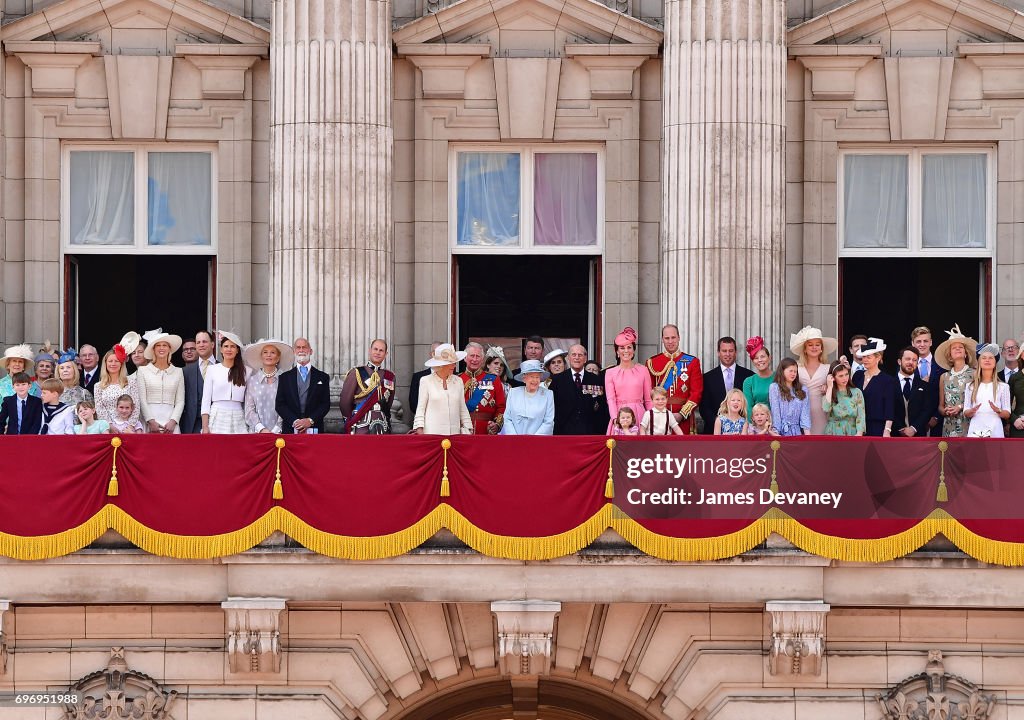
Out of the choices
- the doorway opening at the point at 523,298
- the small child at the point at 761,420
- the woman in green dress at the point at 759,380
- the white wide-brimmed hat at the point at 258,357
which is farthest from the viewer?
the doorway opening at the point at 523,298

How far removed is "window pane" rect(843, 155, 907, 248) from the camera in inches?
1105

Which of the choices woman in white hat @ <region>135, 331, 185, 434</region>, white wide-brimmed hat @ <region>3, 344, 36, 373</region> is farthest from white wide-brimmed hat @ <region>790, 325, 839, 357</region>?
white wide-brimmed hat @ <region>3, 344, 36, 373</region>

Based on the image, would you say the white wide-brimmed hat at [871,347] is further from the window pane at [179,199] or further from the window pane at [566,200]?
the window pane at [179,199]

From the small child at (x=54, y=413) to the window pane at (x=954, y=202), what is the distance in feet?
39.4

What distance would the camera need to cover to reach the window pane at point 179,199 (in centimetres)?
2809

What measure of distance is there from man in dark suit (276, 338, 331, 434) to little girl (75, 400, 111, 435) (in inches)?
83.6

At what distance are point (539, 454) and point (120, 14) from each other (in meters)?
9.40

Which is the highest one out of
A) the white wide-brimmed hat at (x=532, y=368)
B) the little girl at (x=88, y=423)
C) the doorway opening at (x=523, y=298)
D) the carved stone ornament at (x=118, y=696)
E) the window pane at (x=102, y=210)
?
the window pane at (x=102, y=210)

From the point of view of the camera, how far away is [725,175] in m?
26.5

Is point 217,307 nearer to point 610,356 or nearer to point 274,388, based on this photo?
point 274,388

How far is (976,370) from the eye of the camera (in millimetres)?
23875

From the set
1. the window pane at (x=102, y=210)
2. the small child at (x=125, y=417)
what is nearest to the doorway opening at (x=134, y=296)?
the window pane at (x=102, y=210)

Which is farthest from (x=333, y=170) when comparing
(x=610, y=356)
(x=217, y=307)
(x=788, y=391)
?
(x=788, y=391)

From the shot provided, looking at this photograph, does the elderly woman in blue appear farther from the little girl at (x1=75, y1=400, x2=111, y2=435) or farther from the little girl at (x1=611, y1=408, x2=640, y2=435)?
the little girl at (x1=75, y1=400, x2=111, y2=435)
